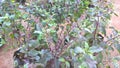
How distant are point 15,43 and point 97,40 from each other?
0.57 metres

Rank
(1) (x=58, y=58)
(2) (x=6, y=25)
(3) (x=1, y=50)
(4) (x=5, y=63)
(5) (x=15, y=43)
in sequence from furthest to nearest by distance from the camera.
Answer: (3) (x=1, y=50)
(4) (x=5, y=63)
(5) (x=15, y=43)
(2) (x=6, y=25)
(1) (x=58, y=58)

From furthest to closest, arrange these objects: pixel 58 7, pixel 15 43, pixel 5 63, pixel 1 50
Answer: pixel 1 50 → pixel 5 63 → pixel 58 7 → pixel 15 43

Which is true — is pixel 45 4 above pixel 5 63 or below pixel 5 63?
above

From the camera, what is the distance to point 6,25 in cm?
145

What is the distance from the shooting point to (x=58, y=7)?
1.71m

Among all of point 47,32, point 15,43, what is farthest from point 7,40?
point 47,32

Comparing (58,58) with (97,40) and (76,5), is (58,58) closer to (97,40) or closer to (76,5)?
(97,40)

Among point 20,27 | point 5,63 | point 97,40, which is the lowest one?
point 5,63

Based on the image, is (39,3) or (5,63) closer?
(39,3)

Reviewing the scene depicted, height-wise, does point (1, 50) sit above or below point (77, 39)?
below

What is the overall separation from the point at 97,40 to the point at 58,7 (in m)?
0.41

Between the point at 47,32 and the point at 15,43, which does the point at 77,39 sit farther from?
the point at 15,43

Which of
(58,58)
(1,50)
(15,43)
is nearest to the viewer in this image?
(58,58)

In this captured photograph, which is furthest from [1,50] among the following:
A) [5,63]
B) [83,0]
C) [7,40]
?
[83,0]
